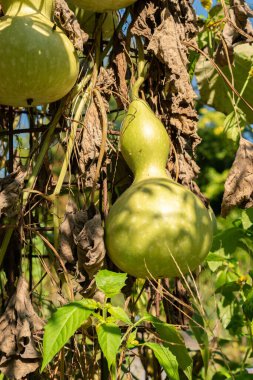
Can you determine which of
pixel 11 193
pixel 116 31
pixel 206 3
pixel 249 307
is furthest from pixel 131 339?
pixel 206 3

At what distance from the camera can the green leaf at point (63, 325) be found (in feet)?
3.85

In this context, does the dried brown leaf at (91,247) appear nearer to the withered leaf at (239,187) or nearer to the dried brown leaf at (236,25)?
the withered leaf at (239,187)

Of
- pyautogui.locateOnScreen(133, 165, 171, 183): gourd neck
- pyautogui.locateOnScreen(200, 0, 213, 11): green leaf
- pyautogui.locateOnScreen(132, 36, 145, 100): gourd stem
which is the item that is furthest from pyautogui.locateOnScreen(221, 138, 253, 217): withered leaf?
pyautogui.locateOnScreen(200, 0, 213, 11): green leaf

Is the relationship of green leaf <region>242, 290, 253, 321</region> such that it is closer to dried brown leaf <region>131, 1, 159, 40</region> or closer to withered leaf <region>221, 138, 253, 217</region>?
withered leaf <region>221, 138, 253, 217</region>

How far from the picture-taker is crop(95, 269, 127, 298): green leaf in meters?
1.25

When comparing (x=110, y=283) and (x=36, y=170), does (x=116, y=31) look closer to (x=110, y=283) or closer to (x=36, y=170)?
(x=36, y=170)

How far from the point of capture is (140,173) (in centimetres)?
152

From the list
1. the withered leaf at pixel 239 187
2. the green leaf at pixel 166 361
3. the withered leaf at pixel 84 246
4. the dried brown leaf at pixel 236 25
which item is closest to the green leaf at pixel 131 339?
the green leaf at pixel 166 361

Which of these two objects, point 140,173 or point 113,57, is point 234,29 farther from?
point 140,173

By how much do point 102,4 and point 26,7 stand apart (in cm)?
17

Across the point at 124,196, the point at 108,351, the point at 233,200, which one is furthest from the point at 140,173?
the point at 108,351

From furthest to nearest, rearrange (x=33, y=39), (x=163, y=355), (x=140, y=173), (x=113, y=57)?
(x=113, y=57) < (x=140, y=173) < (x=33, y=39) < (x=163, y=355)

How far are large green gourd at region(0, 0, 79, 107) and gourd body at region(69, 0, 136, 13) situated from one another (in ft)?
0.32

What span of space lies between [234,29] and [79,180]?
1.91 ft
